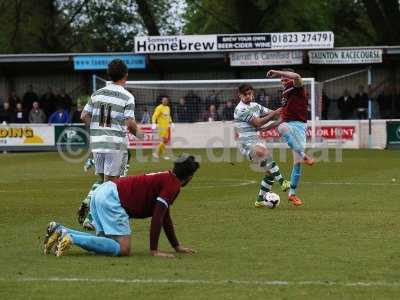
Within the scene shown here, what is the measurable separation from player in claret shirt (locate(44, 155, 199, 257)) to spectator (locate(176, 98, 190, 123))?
26.2 metres

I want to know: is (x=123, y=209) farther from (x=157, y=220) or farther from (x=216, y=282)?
(x=216, y=282)

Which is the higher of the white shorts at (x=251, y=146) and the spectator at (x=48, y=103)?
the spectator at (x=48, y=103)

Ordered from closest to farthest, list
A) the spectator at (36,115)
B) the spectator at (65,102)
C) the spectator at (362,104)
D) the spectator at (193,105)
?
the spectator at (193,105) → the spectator at (362,104) → the spectator at (36,115) → the spectator at (65,102)

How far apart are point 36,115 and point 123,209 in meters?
28.3

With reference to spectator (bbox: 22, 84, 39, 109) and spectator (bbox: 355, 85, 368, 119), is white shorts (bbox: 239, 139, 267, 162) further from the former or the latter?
spectator (bbox: 22, 84, 39, 109)

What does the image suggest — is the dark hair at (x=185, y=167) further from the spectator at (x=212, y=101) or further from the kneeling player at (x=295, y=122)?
the spectator at (x=212, y=101)

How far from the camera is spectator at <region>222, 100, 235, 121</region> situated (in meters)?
34.8

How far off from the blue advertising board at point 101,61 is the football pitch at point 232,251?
2078cm

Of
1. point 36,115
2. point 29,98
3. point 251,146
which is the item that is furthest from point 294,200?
point 29,98

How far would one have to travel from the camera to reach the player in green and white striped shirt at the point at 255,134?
14.9 metres

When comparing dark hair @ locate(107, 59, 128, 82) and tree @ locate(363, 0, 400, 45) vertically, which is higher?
tree @ locate(363, 0, 400, 45)

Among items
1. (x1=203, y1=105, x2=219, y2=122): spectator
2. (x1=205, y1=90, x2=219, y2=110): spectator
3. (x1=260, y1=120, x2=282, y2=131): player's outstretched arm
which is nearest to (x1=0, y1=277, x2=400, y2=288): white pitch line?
(x1=260, y1=120, x2=282, y2=131): player's outstretched arm

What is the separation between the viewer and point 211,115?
3538 cm

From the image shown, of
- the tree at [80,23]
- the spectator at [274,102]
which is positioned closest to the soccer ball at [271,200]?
the spectator at [274,102]
